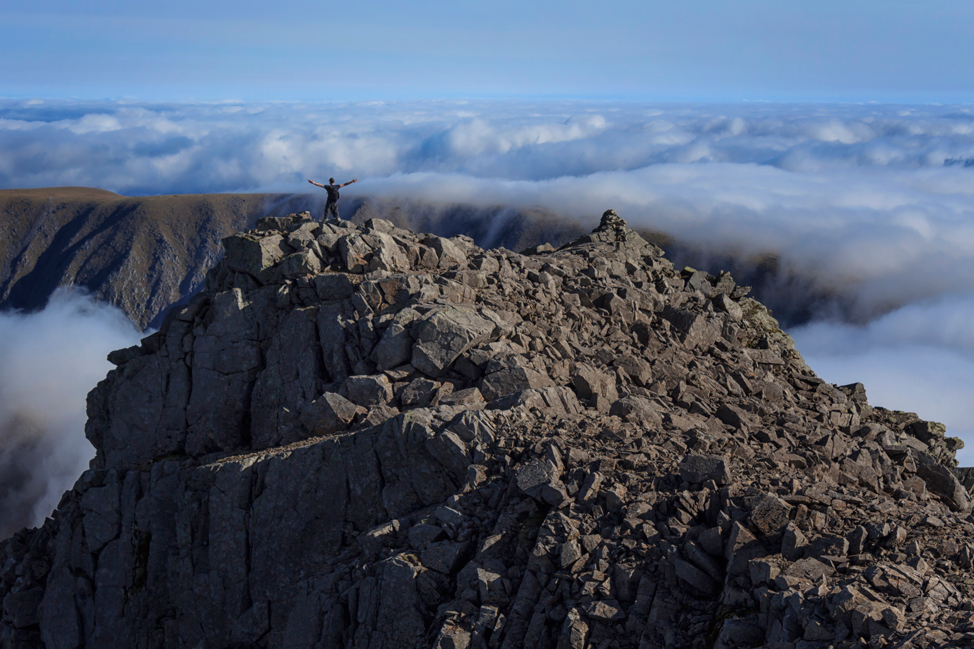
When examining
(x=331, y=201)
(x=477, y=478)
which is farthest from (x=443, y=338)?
(x=331, y=201)

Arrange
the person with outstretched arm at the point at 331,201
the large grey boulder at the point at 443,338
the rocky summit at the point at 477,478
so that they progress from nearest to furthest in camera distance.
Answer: the rocky summit at the point at 477,478
the large grey boulder at the point at 443,338
the person with outstretched arm at the point at 331,201

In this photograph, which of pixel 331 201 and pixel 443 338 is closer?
pixel 443 338

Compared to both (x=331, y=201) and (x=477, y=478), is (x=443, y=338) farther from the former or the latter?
(x=331, y=201)

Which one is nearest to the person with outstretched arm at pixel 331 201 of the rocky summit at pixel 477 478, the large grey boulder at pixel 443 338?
the rocky summit at pixel 477 478

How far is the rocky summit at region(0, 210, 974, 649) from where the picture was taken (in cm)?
1627

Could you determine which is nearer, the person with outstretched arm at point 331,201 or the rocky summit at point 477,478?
the rocky summit at point 477,478

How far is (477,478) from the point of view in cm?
2145

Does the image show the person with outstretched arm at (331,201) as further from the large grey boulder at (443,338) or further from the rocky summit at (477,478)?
the large grey boulder at (443,338)

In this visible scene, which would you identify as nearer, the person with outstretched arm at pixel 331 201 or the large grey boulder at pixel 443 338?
the large grey boulder at pixel 443 338

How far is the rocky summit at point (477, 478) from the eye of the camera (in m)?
16.3

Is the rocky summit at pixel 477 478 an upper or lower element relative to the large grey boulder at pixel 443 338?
lower

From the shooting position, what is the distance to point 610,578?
55.6ft

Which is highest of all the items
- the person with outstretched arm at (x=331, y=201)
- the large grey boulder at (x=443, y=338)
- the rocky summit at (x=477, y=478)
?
the person with outstretched arm at (x=331, y=201)

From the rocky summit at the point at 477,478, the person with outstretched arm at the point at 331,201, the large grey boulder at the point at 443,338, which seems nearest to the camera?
the rocky summit at the point at 477,478
